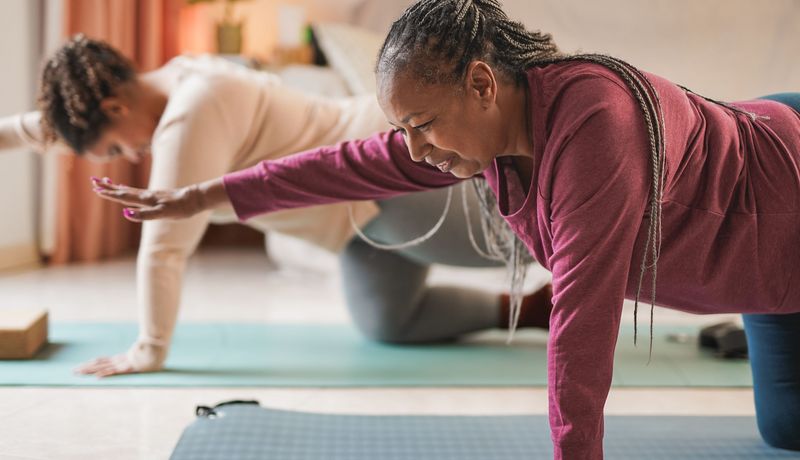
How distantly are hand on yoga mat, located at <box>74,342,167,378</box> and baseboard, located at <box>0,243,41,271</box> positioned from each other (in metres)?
1.35

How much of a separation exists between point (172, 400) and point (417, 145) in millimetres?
820

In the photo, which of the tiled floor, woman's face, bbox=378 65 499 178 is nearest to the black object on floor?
the tiled floor

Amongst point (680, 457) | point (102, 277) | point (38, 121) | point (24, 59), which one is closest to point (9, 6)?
point (24, 59)

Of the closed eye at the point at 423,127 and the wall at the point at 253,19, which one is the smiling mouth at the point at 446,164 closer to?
the closed eye at the point at 423,127

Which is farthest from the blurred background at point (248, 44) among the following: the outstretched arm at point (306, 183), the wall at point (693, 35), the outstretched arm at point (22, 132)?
the outstretched arm at point (22, 132)

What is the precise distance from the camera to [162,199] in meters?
1.21

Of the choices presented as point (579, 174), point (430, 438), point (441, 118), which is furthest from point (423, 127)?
point (430, 438)

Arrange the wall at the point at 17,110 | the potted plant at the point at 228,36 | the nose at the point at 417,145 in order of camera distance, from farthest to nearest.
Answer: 1. the potted plant at the point at 228,36
2. the wall at the point at 17,110
3. the nose at the point at 417,145

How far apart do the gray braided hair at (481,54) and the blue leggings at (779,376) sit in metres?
0.44

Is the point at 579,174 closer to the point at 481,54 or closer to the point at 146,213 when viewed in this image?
the point at 481,54

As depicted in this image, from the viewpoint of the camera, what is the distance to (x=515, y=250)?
4.47 ft

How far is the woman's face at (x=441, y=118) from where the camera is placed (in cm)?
93

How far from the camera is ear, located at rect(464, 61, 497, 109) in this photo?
94cm

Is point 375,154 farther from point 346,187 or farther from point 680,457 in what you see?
point 680,457
